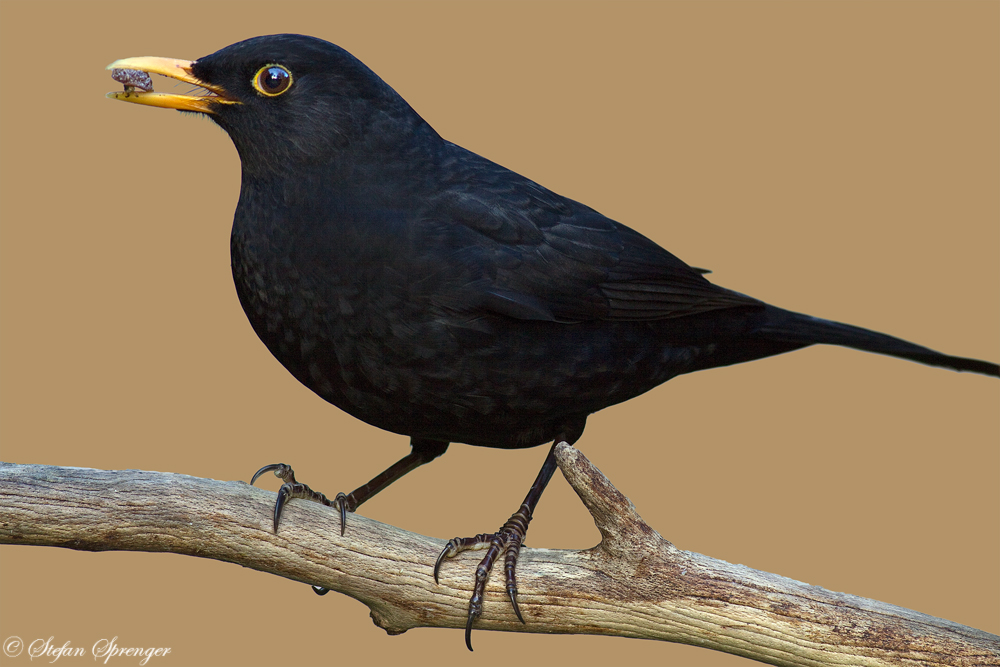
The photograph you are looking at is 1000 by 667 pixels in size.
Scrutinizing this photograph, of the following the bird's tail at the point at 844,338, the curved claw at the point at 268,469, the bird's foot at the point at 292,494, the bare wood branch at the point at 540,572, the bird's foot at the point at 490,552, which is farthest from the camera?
the bird's tail at the point at 844,338

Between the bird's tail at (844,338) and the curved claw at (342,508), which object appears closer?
the curved claw at (342,508)

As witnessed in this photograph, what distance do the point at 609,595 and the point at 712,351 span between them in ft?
4.68

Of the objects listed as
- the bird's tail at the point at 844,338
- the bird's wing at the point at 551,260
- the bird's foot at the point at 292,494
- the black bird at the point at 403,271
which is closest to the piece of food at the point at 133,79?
the black bird at the point at 403,271

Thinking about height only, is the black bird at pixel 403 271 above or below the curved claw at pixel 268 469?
above

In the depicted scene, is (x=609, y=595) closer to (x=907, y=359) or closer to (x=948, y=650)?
(x=948, y=650)

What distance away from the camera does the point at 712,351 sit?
5.14 m

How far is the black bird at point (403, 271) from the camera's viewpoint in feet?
14.3

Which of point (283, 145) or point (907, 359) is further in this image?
point (907, 359)

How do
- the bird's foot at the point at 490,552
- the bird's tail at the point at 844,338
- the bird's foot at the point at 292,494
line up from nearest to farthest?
the bird's foot at the point at 490,552 < the bird's foot at the point at 292,494 < the bird's tail at the point at 844,338

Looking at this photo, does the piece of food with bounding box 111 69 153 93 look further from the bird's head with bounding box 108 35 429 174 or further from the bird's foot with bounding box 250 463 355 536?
the bird's foot with bounding box 250 463 355 536

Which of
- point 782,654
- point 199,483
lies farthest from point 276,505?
point 782,654

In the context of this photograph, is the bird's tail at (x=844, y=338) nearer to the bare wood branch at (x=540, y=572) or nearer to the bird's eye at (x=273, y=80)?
the bare wood branch at (x=540, y=572)

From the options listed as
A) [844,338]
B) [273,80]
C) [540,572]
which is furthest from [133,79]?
[844,338]

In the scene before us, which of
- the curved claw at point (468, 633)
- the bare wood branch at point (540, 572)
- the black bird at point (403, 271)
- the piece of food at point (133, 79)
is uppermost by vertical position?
the piece of food at point (133, 79)
